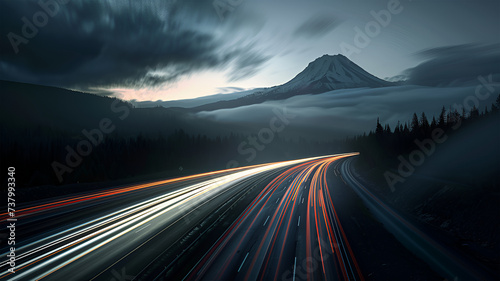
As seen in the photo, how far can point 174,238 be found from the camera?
17.9 metres

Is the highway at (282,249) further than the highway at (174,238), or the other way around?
the highway at (174,238)

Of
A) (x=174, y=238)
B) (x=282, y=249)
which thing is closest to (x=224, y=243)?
(x=174, y=238)

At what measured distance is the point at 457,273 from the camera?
14.2 m

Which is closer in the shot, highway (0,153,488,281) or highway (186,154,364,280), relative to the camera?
highway (186,154,364,280)

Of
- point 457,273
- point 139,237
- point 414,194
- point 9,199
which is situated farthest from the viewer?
point 414,194

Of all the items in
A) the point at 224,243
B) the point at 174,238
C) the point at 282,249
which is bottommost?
the point at 282,249

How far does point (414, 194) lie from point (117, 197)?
3893 cm

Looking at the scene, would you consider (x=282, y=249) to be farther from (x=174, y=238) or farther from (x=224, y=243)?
(x=174, y=238)

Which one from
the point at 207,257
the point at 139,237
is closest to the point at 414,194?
the point at 207,257

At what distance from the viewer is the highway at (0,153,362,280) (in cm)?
1361

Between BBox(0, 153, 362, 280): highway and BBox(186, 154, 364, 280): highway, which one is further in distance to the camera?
BBox(0, 153, 362, 280): highway

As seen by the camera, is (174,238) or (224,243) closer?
(224,243)

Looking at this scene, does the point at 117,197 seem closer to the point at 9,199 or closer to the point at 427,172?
the point at 9,199

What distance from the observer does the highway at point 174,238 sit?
536 inches
